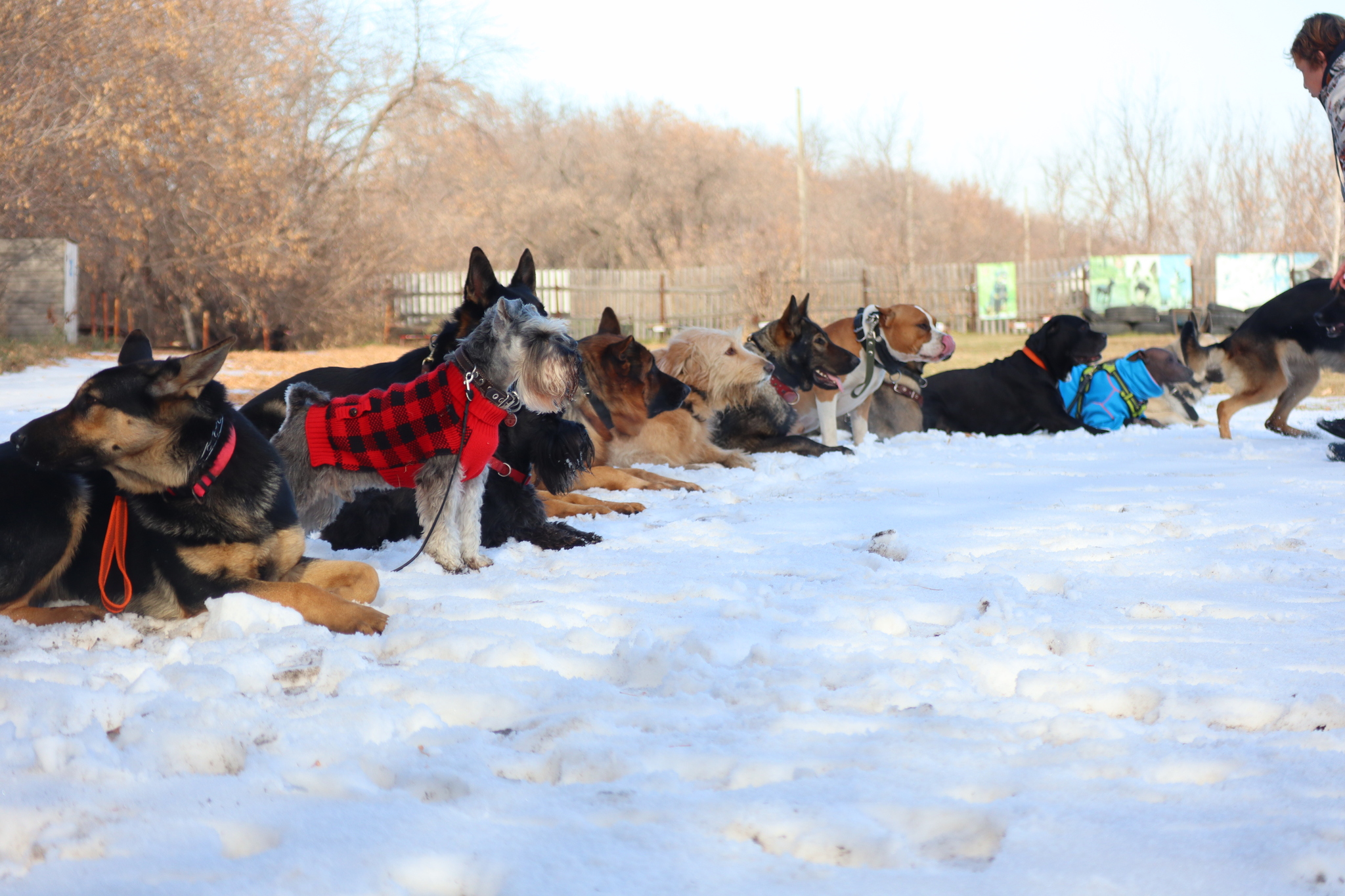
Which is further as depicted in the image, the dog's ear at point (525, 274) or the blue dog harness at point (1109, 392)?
the blue dog harness at point (1109, 392)

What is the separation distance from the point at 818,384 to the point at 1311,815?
24.2 feet

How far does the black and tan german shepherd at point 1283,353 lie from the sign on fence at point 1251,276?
76.0 feet

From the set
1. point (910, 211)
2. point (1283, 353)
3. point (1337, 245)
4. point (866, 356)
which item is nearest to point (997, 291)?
point (1337, 245)

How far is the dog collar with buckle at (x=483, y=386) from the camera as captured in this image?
171 inches

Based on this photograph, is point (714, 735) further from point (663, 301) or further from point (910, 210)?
point (910, 210)

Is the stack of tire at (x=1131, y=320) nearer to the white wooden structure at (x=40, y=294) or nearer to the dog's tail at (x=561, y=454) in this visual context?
the dog's tail at (x=561, y=454)

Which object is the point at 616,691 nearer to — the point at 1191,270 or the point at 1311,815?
the point at 1311,815

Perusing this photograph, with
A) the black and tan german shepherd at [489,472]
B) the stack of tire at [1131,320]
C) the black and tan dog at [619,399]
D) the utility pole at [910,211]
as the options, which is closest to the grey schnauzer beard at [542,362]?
the black and tan german shepherd at [489,472]

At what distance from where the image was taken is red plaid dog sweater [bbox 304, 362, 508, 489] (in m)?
4.33

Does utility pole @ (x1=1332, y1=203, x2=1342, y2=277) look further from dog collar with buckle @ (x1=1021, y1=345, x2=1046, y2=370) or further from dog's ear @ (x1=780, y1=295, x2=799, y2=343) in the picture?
dog's ear @ (x1=780, y1=295, x2=799, y2=343)

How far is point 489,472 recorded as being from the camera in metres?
5.12

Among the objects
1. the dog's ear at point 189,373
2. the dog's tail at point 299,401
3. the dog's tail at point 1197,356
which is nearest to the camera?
the dog's ear at point 189,373

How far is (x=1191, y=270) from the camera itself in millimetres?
32375

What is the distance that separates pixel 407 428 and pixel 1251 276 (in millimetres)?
32892
